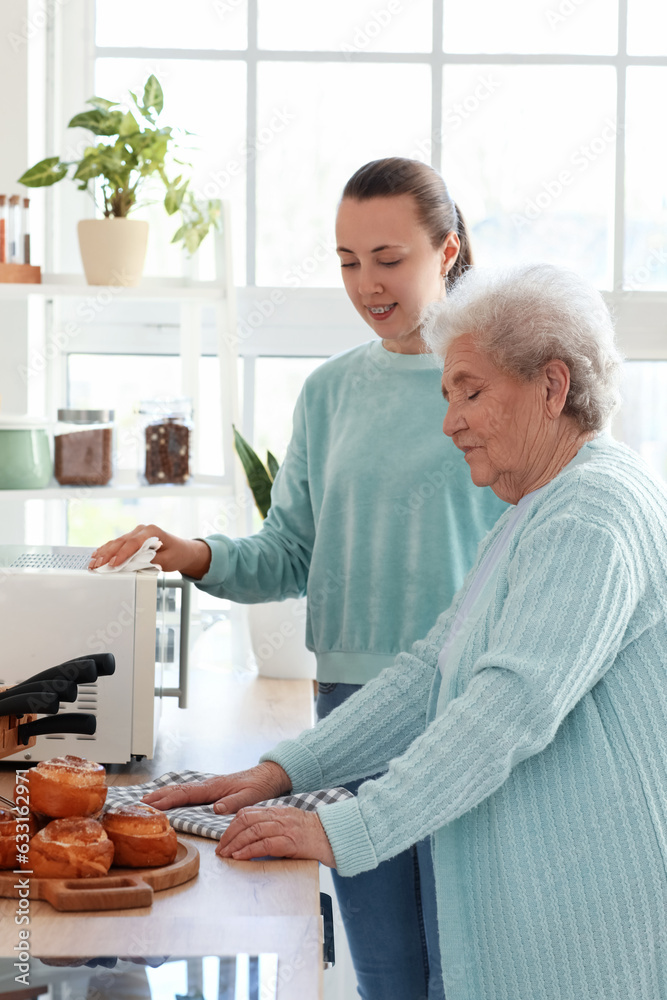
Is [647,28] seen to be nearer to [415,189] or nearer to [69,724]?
[415,189]

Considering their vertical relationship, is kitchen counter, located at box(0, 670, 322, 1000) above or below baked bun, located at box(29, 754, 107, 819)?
below

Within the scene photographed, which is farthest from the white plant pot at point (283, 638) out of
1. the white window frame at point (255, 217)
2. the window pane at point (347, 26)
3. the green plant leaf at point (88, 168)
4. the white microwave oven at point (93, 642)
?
the window pane at point (347, 26)

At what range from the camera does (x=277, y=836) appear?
1.00 metres

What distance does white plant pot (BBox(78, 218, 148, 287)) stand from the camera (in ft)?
6.55

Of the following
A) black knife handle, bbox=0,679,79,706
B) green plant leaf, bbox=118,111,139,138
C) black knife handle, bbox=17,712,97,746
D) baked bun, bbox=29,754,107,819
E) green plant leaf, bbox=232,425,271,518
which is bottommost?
baked bun, bbox=29,754,107,819

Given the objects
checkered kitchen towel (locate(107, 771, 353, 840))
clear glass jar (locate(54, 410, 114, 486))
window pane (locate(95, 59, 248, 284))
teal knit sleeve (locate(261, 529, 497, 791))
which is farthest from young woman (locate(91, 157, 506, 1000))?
window pane (locate(95, 59, 248, 284))

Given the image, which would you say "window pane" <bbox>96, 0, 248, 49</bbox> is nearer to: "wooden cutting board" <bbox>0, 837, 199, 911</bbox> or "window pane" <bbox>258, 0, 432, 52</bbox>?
"window pane" <bbox>258, 0, 432, 52</bbox>

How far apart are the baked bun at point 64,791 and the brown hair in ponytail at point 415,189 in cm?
93

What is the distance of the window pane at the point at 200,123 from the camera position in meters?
2.47

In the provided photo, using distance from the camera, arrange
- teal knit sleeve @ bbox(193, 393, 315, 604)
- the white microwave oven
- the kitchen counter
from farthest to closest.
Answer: teal knit sleeve @ bbox(193, 393, 315, 604), the white microwave oven, the kitchen counter

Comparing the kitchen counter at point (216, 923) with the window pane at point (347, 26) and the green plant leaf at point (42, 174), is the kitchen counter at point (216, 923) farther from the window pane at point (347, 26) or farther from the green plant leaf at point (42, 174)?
the window pane at point (347, 26)

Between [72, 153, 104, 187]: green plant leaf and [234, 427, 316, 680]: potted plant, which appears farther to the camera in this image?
[234, 427, 316, 680]: potted plant

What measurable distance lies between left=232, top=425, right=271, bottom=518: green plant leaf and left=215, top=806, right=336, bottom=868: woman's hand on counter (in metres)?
1.19

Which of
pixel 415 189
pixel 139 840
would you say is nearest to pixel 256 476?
pixel 415 189
